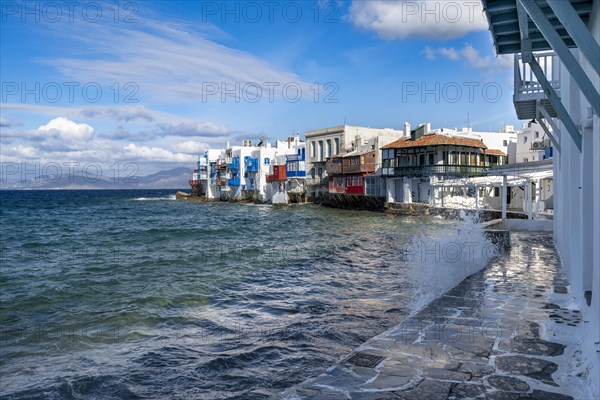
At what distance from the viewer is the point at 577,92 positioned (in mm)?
7863

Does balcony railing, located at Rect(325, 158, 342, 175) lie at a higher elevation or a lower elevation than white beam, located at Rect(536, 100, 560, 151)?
higher

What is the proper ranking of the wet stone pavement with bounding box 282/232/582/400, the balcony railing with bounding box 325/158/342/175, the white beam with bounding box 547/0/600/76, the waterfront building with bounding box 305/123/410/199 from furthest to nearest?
the waterfront building with bounding box 305/123/410/199
the balcony railing with bounding box 325/158/342/175
the wet stone pavement with bounding box 282/232/582/400
the white beam with bounding box 547/0/600/76

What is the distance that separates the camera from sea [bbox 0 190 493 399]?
750cm

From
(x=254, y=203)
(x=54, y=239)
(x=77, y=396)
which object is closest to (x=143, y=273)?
(x=77, y=396)

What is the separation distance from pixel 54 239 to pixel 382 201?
34.9m

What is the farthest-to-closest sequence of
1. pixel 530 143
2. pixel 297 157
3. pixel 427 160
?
pixel 297 157, pixel 427 160, pixel 530 143

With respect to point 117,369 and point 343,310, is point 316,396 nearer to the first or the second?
point 117,369

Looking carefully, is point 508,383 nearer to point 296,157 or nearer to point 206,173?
point 296,157

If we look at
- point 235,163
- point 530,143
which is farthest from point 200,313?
point 235,163

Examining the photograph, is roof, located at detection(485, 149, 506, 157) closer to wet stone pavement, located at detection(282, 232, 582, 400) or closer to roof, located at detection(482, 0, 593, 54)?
wet stone pavement, located at detection(282, 232, 582, 400)

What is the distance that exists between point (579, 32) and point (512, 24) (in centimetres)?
438

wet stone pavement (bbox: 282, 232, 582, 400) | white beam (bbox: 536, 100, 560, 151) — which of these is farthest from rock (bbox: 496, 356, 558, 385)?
white beam (bbox: 536, 100, 560, 151)

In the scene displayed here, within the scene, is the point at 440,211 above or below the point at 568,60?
below

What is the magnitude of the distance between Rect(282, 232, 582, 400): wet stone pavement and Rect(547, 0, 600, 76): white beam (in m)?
3.21
